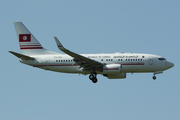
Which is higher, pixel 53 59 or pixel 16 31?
pixel 16 31

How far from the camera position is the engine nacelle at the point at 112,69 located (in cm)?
4788

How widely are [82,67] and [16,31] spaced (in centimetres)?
1288

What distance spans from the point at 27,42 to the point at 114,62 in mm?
14447

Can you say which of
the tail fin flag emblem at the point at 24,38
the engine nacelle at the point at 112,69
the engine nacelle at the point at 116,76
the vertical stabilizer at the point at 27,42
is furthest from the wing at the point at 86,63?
the tail fin flag emblem at the point at 24,38

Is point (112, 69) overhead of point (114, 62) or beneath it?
beneath

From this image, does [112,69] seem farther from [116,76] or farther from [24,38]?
[24,38]

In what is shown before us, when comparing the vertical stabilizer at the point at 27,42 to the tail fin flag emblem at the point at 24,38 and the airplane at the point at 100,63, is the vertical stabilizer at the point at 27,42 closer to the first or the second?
the tail fin flag emblem at the point at 24,38

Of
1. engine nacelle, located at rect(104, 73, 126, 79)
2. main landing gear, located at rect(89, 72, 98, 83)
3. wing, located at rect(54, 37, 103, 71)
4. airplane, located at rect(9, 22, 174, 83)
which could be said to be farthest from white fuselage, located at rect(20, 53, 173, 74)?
engine nacelle, located at rect(104, 73, 126, 79)

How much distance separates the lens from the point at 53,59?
168ft

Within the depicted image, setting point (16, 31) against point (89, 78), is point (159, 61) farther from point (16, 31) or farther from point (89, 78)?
point (16, 31)

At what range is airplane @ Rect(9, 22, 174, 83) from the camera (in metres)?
→ 48.4

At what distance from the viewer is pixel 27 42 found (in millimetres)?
54250

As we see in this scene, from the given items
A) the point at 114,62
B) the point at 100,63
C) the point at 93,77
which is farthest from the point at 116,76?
the point at 100,63

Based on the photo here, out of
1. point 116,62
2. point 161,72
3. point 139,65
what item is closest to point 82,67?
point 116,62
